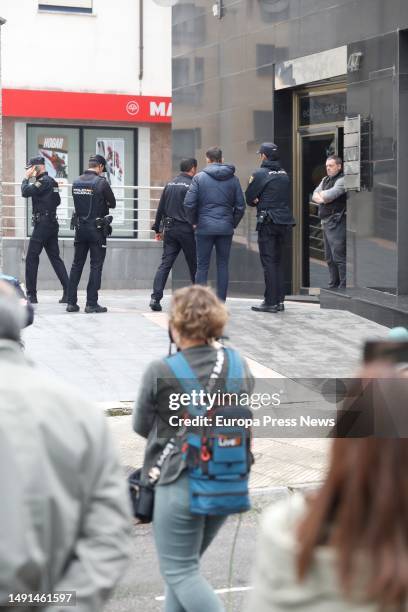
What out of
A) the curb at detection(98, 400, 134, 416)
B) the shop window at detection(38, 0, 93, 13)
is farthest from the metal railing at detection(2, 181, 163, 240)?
the curb at detection(98, 400, 134, 416)

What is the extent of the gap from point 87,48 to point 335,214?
1390 cm

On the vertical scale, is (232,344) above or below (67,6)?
below

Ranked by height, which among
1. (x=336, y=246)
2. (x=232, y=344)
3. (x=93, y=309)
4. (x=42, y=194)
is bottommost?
(x=232, y=344)

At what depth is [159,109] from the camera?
28.2 meters

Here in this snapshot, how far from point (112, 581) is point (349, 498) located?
2.50 feet

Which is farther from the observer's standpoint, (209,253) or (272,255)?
(272,255)

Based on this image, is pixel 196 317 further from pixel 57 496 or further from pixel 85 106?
pixel 85 106

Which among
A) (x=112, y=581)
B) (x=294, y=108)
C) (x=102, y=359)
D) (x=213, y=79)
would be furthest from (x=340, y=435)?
(x=213, y=79)

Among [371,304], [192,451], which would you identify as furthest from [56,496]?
[371,304]

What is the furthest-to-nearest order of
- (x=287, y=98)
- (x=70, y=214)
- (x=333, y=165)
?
(x=70, y=214), (x=287, y=98), (x=333, y=165)

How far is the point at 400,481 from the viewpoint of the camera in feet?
7.35

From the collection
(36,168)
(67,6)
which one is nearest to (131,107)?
(67,6)

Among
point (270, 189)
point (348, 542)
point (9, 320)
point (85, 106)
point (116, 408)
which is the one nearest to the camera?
point (348, 542)

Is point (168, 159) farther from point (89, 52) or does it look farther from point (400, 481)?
point (400, 481)
